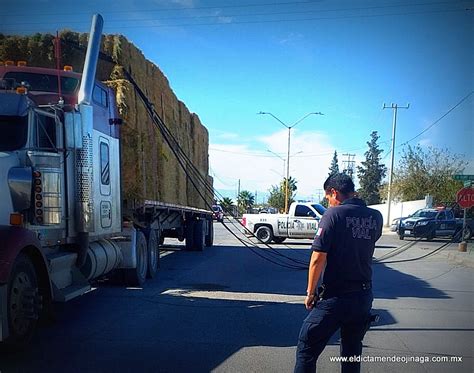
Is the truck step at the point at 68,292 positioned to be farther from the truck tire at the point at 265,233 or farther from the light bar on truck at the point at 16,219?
the truck tire at the point at 265,233

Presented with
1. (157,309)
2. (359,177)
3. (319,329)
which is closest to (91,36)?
(157,309)

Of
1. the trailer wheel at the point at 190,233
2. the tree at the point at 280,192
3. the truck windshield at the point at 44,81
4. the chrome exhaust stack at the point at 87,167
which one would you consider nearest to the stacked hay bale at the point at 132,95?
the truck windshield at the point at 44,81

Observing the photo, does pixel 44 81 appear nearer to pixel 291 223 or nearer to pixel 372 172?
pixel 291 223

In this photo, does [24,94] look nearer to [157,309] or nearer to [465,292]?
[157,309]

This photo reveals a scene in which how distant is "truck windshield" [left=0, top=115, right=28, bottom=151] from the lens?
576cm

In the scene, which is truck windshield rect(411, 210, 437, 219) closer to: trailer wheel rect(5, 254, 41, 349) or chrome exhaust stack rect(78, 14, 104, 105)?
chrome exhaust stack rect(78, 14, 104, 105)

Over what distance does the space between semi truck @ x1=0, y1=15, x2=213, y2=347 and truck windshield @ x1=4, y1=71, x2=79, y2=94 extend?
15 mm

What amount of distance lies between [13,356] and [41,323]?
153 cm

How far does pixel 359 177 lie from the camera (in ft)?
354

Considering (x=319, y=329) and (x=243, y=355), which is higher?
(x=319, y=329)

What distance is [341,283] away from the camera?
3.88 m

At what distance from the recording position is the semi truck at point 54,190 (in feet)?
16.8

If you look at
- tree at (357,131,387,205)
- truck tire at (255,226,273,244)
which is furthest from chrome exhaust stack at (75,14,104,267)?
tree at (357,131,387,205)

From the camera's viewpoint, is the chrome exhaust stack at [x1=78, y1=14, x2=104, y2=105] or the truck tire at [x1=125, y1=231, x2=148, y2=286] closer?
the chrome exhaust stack at [x1=78, y1=14, x2=104, y2=105]
